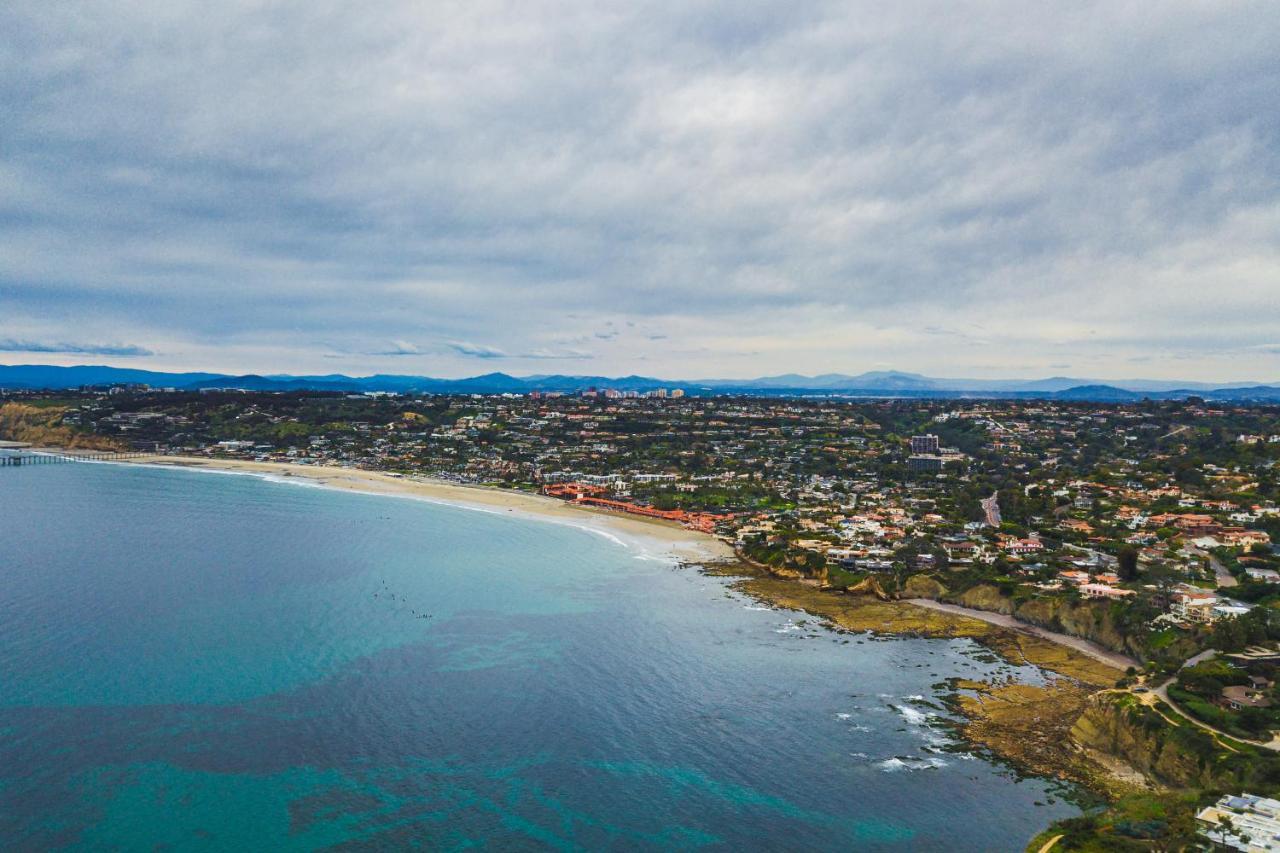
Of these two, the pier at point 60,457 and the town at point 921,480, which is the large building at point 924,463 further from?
the pier at point 60,457

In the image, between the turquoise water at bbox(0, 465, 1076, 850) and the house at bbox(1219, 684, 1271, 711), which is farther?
the house at bbox(1219, 684, 1271, 711)

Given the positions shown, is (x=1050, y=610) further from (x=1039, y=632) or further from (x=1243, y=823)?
Answer: (x=1243, y=823)

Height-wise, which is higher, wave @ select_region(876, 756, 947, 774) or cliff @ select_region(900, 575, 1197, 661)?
cliff @ select_region(900, 575, 1197, 661)

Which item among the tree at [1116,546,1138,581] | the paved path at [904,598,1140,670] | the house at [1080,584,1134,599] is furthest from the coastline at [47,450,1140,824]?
the tree at [1116,546,1138,581]

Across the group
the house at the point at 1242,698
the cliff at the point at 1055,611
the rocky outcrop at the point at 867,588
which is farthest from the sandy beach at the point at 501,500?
the house at the point at 1242,698

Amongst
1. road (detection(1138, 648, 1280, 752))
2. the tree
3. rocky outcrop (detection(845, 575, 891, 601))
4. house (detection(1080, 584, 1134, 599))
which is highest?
the tree

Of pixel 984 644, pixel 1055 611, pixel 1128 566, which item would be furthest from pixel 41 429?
pixel 1128 566

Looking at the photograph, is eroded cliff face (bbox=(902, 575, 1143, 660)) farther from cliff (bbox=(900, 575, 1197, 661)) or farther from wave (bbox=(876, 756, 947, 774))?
wave (bbox=(876, 756, 947, 774))

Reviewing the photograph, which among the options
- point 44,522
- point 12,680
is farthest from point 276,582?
point 44,522

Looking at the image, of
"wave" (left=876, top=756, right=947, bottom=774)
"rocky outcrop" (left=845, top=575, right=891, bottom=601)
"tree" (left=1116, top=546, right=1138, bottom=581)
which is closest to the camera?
"wave" (left=876, top=756, right=947, bottom=774)
